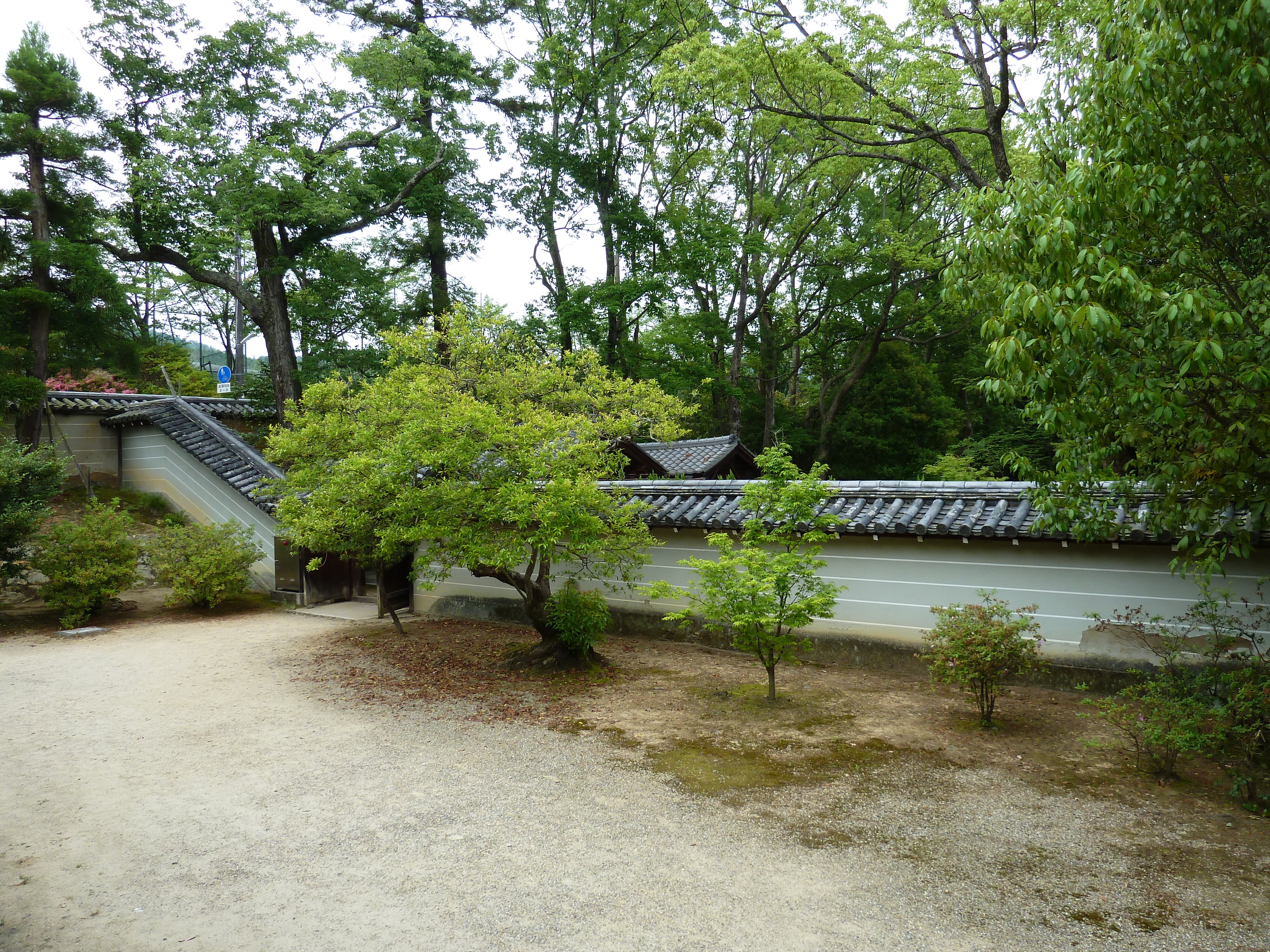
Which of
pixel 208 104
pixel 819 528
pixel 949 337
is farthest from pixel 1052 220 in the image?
pixel 949 337

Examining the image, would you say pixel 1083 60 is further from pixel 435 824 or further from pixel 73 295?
pixel 73 295

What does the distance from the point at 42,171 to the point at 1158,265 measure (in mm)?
20869

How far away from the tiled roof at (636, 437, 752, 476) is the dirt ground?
9902 mm

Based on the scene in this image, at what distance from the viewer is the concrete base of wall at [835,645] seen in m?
7.70

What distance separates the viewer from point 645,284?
69.6ft

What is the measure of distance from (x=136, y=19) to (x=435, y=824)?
20.2m

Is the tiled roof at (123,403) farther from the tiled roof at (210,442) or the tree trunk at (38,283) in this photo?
the tree trunk at (38,283)

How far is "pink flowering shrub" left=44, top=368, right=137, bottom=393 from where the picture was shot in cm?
2167

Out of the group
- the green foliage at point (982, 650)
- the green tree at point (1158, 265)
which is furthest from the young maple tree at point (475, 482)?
the green tree at point (1158, 265)

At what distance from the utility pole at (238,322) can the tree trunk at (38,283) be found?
3.69 m

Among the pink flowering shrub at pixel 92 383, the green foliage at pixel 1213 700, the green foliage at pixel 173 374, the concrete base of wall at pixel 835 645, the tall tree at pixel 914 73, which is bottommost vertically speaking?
the concrete base of wall at pixel 835 645

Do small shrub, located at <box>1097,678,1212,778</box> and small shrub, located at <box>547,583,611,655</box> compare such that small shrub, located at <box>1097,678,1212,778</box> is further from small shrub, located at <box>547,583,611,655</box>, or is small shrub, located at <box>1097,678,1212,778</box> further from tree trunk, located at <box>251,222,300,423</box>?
tree trunk, located at <box>251,222,300,423</box>

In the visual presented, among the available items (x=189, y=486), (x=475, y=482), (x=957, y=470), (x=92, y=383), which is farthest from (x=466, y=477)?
(x=92, y=383)

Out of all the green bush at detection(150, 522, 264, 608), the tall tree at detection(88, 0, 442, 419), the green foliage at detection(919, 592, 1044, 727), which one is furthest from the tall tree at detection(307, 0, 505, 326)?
the green foliage at detection(919, 592, 1044, 727)
